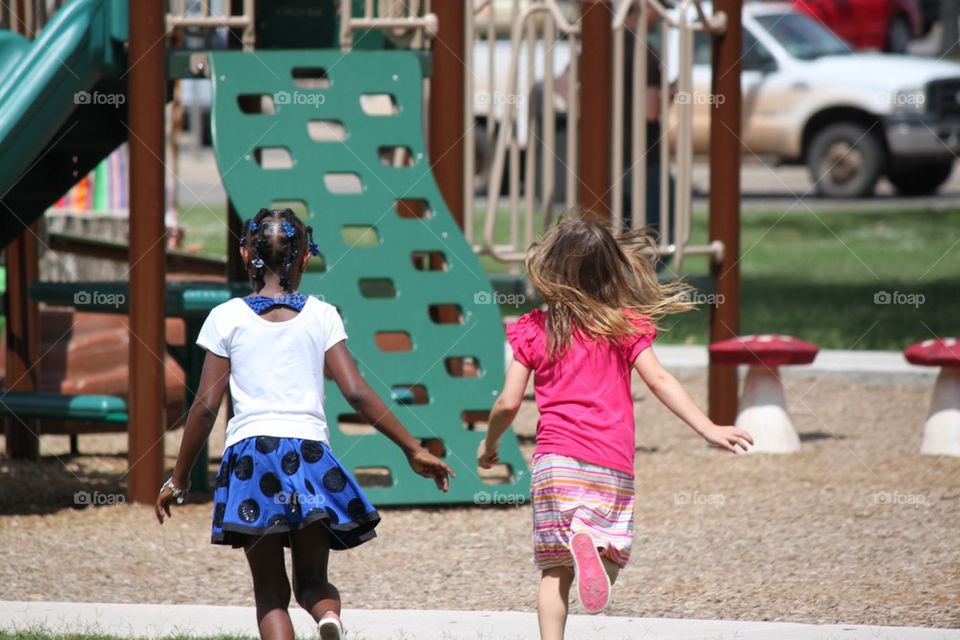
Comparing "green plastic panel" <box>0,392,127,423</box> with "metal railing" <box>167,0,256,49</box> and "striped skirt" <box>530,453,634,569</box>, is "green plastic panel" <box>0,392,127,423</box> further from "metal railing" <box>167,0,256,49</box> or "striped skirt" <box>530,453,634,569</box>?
"striped skirt" <box>530,453,634,569</box>

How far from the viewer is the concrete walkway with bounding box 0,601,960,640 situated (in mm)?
4562

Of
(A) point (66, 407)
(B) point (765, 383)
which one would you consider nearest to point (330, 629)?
(A) point (66, 407)

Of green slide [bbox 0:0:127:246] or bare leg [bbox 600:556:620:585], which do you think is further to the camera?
green slide [bbox 0:0:127:246]

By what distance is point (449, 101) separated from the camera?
7.17m

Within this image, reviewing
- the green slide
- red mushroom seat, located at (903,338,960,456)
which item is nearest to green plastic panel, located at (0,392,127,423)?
the green slide

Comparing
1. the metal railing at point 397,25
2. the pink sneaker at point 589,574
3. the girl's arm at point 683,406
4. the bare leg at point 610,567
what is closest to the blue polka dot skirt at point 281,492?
the pink sneaker at point 589,574

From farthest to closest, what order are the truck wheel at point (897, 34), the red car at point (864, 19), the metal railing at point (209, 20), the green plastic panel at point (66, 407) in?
the truck wheel at point (897, 34), the red car at point (864, 19), the metal railing at point (209, 20), the green plastic panel at point (66, 407)

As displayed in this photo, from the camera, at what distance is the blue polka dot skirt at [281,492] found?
3891 mm

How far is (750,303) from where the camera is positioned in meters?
13.3

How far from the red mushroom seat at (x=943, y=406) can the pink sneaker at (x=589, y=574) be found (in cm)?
437

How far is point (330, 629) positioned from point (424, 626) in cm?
85

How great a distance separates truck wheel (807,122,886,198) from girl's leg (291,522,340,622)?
1548 centimetres

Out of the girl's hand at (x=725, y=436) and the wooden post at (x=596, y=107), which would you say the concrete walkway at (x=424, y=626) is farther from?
the wooden post at (x=596, y=107)

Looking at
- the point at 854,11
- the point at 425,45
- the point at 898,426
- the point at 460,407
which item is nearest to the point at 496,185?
the point at 425,45
